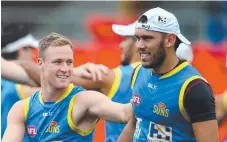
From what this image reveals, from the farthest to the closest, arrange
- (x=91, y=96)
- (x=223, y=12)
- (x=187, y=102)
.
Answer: (x=223, y=12), (x=91, y=96), (x=187, y=102)

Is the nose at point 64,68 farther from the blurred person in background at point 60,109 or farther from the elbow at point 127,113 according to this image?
the elbow at point 127,113

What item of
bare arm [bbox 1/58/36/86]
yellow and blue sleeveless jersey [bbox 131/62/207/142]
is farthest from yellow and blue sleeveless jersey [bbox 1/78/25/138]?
yellow and blue sleeveless jersey [bbox 131/62/207/142]

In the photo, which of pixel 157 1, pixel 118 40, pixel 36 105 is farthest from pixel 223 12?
pixel 36 105

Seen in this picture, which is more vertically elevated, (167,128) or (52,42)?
(52,42)

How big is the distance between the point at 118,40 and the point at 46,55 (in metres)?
6.91

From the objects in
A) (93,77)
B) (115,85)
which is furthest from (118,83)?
(93,77)

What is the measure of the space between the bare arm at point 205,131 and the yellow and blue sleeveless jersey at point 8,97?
3295 mm

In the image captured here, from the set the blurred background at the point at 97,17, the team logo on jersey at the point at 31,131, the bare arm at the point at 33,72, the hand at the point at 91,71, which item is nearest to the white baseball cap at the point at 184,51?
the hand at the point at 91,71

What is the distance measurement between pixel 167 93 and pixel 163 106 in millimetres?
101

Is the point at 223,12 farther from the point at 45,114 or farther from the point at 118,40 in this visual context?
the point at 45,114

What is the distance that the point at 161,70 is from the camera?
20.9 feet

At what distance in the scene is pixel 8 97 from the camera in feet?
29.6

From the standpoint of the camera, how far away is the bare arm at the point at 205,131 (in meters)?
5.98

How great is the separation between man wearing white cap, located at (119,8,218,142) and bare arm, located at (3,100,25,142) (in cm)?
89
